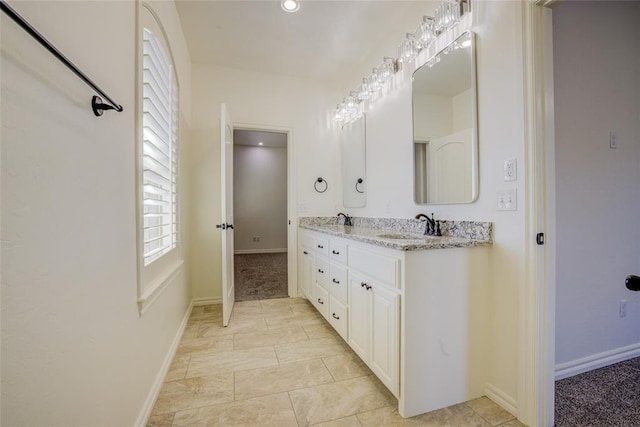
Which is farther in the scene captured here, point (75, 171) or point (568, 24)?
point (568, 24)

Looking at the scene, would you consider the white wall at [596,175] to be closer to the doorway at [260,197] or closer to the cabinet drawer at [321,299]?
the cabinet drawer at [321,299]

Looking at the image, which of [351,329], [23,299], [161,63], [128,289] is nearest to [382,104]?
[161,63]

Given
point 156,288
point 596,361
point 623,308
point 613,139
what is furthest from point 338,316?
point 613,139

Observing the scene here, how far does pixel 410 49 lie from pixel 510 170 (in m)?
1.26

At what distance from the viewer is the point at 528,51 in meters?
1.31

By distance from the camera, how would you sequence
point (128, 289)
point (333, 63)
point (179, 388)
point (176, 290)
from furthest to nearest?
point (333, 63) → point (176, 290) → point (179, 388) → point (128, 289)

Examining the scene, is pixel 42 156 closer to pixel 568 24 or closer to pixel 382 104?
pixel 382 104

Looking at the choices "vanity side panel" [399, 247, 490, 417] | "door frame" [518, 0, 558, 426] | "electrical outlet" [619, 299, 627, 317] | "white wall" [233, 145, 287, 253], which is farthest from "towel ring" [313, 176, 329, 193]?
"white wall" [233, 145, 287, 253]

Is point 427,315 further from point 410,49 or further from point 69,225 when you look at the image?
point 410,49

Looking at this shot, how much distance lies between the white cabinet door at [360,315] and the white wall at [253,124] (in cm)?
160

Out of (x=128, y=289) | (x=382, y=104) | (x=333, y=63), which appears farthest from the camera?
(x=333, y=63)

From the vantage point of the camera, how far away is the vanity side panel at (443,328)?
4.50ft

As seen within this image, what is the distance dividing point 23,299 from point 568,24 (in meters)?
2.82

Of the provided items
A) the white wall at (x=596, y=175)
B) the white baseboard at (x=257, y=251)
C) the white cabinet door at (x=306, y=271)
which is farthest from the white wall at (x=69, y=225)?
the white baseboard at (x=257, y=251)
